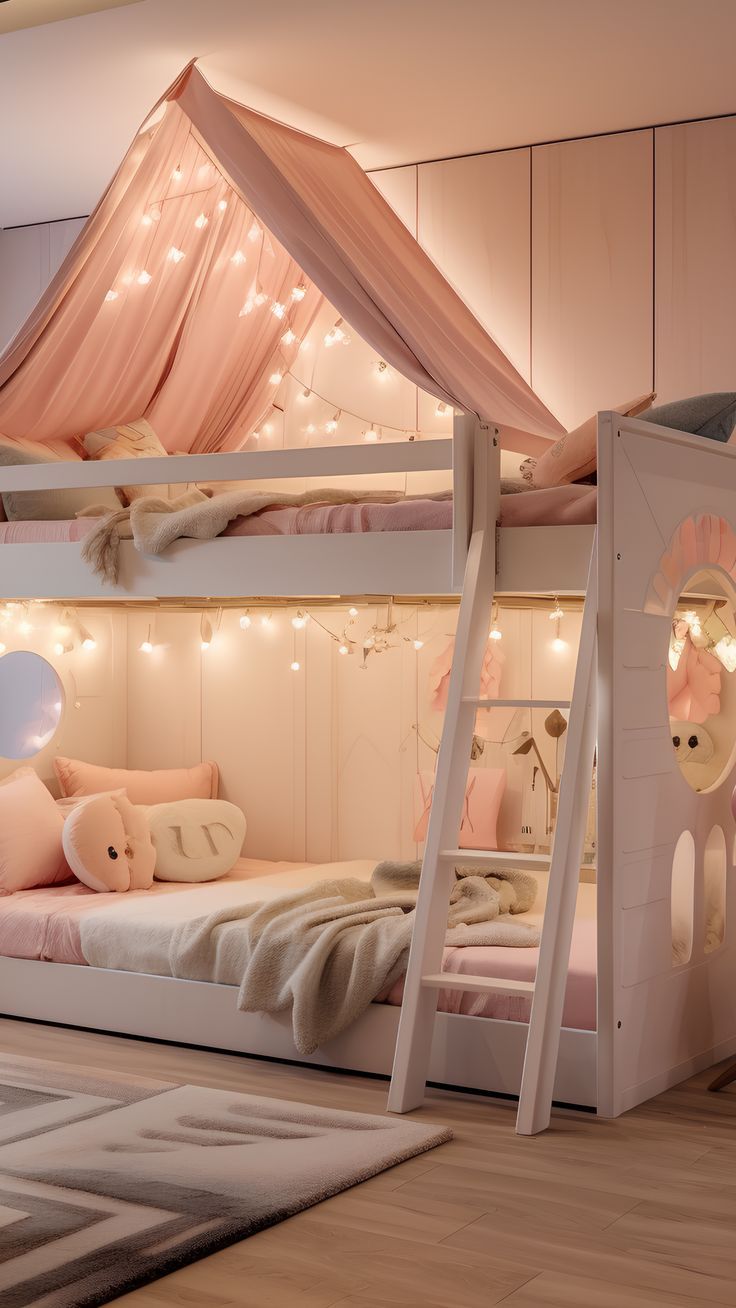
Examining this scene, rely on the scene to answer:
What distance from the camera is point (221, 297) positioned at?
483 centimetres

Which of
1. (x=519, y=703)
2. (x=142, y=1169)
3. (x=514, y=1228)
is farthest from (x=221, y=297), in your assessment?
(x=514, y=1228)

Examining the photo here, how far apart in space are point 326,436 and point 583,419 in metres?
1.00

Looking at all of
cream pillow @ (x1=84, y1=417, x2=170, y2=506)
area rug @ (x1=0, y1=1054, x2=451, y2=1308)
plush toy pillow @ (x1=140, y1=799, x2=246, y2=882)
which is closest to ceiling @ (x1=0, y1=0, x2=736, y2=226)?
cream pillow @ (x1=84, y1=417, x2=170, y2=506)

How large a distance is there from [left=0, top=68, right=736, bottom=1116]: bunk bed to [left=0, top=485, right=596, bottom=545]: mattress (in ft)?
0.14

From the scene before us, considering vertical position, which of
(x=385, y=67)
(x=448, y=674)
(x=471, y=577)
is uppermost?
(x=385, y=67)

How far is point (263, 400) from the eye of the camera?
16.8 feet

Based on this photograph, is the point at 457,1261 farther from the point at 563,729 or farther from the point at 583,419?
the point at 583,419

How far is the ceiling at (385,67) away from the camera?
12.2ft

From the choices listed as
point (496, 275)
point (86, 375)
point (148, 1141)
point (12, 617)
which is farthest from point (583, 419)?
point (148, 1141)

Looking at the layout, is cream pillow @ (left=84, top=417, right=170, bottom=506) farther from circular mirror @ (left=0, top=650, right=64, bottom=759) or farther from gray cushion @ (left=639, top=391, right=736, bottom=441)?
gray cushion @ (left=639, top=391, right=736, bottom=441)

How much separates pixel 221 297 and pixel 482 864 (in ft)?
7.94

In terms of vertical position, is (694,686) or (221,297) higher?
(221,297)

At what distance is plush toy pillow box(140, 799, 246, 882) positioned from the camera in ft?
15.8

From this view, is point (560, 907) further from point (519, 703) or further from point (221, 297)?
point (221, 297)
